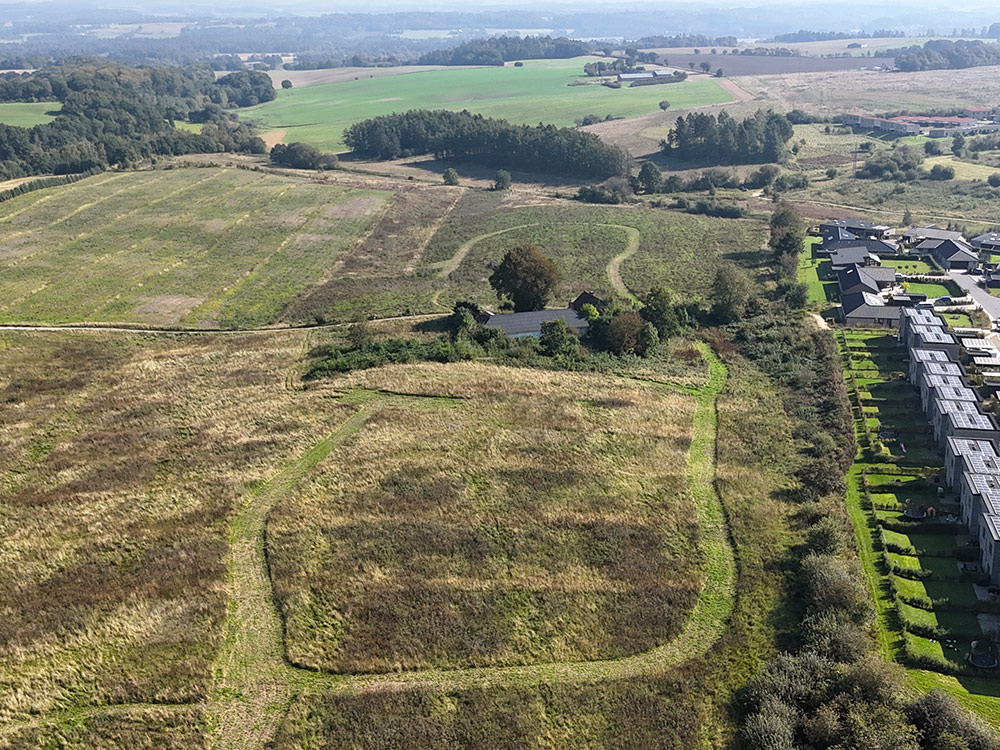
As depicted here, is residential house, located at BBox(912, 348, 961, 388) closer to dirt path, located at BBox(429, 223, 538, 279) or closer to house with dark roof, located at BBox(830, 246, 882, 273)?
house with dark roof, located at BBox(830, 246, 882, 273)

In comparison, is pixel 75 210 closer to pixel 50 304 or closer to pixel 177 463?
pixel 50 304

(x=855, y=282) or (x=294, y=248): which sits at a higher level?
(x=855, y=282)

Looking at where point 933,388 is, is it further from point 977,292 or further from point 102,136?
point 102,136

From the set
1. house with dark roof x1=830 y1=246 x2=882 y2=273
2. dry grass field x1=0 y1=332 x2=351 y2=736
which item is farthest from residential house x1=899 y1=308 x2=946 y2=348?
dry grass field x1=0 y1=332 x2=351 y2=736

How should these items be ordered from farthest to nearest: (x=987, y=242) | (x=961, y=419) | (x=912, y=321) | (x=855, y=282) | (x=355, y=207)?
1. (x=355, y=207)
2. (x=987, y=242)
3. (x=855, y=282)
4. (x=912, y=321)
5. (x=961, y=419)

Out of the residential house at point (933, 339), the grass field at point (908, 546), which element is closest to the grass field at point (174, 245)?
the grass field at point (908, 546)

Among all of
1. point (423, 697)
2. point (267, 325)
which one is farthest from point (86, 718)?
point (267, 325)

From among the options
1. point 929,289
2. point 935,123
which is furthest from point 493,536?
point 935,123
